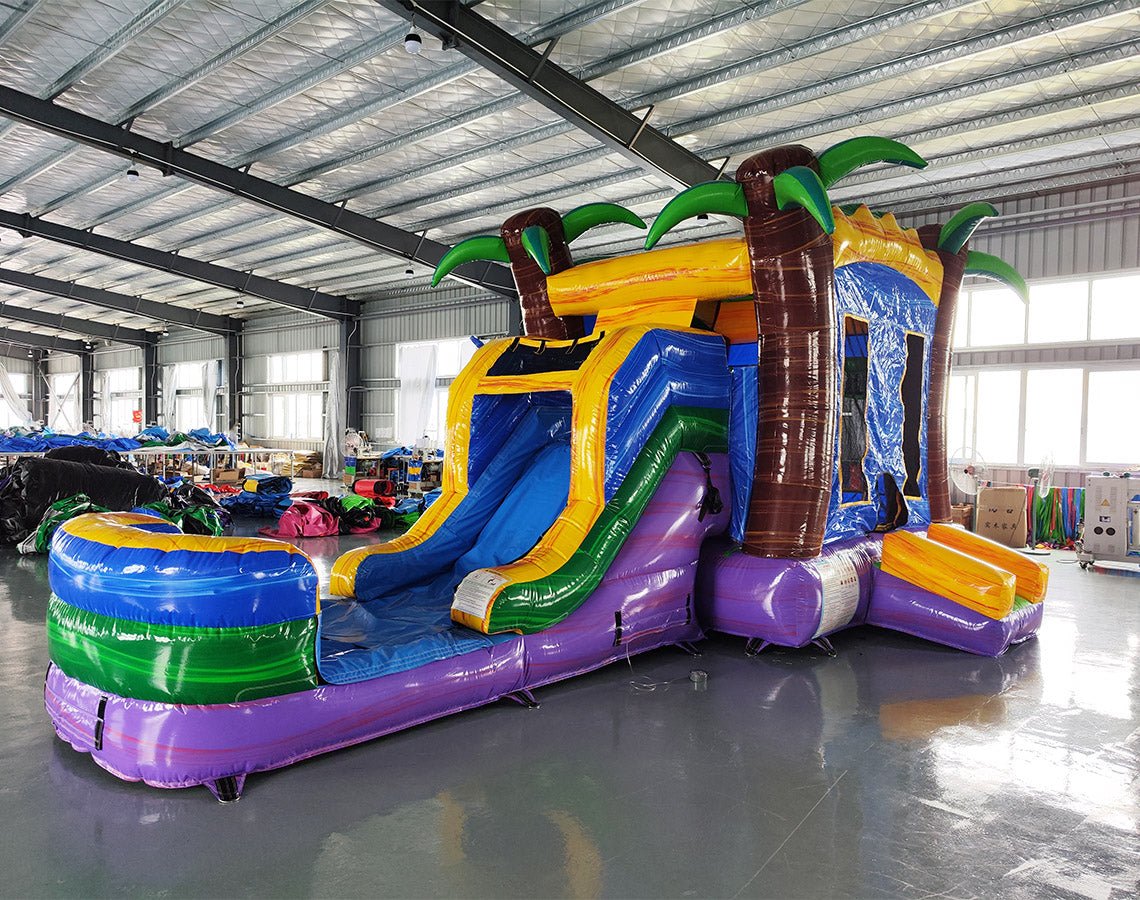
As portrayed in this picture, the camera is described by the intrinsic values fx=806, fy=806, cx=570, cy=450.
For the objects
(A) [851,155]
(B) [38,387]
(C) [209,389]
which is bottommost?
(C) [209,389]

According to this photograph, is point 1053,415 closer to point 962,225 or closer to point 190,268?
point 962,225

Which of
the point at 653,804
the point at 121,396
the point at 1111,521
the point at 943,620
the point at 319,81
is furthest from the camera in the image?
the point at 121,396

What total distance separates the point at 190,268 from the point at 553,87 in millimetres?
11268

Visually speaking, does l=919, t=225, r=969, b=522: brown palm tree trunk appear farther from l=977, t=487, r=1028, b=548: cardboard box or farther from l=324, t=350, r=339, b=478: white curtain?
l=324, t=350, r=339, b=478: white curtain

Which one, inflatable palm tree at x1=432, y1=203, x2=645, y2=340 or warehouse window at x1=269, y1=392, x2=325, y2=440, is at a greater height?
inflatable palm tree at x1=432, y1=203, x2=645, y2=340

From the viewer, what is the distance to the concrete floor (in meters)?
2.34

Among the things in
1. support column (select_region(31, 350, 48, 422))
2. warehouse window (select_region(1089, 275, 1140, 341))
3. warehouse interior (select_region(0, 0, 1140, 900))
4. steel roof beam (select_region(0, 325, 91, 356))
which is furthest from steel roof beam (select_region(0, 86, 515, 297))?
support column (select_region(31, 350, 48, 422))

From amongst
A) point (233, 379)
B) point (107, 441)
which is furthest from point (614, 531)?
point (233, 379)

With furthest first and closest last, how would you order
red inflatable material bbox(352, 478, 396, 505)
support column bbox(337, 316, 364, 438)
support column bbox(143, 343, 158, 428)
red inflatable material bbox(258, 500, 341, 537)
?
support column bbox(143, 343, 158, 428) → support column bbox(337, 316, 364, 438) → red inflatable material bbox(352, 478, 396, 505) → red inflatable material bbox(258, 500, 341, 537)

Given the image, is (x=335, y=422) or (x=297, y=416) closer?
(x=335, y=422)

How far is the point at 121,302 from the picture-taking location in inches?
777

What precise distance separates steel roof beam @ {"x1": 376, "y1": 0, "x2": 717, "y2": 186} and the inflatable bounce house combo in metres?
1.68

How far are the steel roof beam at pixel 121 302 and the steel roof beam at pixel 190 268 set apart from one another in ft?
15.4

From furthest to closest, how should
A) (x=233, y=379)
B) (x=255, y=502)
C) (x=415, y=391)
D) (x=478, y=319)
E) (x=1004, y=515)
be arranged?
(x=233, y=379)
(x=415, y=391)
(x=478, y=319)
(x=255, y=502)
(x=1004, y=515)
